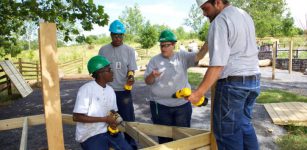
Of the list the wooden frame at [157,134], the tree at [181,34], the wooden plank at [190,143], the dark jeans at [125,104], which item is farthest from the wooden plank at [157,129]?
the tree at [181,34]

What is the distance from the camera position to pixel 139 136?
3166 mm

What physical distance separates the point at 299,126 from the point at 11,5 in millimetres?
6914

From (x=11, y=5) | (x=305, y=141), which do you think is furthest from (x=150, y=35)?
(x=305, y=141)

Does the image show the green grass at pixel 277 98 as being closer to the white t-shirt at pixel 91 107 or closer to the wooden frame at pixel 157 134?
the wooden frame at pixel 157 134

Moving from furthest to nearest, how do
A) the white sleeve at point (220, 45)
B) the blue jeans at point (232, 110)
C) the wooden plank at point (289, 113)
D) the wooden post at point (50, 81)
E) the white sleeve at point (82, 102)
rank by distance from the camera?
the wooden plank at point (289, 113), the white sleeve at point (82, 102), the blue jeans at point (232, 110), the white sleeve at point (220, 45), the wooden post at point (50, 81)

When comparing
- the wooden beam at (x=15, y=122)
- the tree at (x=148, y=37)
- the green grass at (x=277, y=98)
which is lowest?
the green grass at (x=277, y=98)

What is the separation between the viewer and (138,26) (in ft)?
149

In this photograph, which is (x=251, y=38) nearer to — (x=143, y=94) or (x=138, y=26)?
(x=143, y=94)

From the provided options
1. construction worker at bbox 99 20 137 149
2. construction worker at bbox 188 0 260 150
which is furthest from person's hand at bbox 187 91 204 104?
construction worker at bbox 99 20 137 149

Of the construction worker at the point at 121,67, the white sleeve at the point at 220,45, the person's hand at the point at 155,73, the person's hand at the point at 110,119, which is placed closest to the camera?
the white sleeve at the point at 220,45

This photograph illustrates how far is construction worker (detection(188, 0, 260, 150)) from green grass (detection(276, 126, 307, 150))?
2.78 metres

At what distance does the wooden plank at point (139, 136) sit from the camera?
2.88 m

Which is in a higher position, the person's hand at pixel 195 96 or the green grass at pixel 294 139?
the person's hand at pixel 195 96

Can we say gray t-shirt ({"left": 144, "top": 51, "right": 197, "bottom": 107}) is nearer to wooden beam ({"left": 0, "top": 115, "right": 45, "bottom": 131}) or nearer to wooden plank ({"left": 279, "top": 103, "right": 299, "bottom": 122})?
wooden beam ({"left": 0, "top": 115, "right": 45, "bottom": 131})
